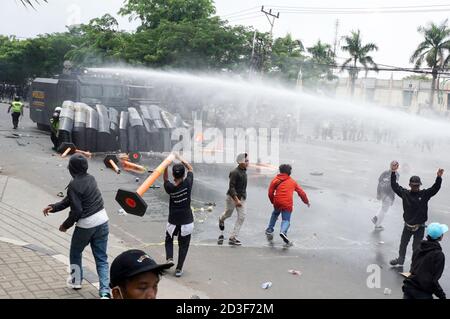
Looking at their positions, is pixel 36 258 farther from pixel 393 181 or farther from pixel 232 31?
pixel 232 31

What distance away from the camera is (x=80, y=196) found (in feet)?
17.0

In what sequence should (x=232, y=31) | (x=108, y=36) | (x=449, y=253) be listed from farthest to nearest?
(x=108, y=36) < (x=232, y=31) < (x=449, y=253)

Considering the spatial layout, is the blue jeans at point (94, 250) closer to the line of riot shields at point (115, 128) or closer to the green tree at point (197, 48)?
the line of riot shields at point (115, 128)

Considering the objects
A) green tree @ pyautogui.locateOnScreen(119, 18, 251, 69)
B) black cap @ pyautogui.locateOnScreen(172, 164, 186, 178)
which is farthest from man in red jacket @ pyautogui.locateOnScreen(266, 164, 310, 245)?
green tree @ pyautogui.locateOnScreen(119, 18, 251, 69)

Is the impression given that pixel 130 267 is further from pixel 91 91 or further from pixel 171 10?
pixel 171 10

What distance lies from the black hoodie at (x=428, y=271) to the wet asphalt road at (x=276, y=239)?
1709mm

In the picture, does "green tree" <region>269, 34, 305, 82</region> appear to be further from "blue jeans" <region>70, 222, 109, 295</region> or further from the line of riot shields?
"blue jeans" <region>70, 222, 109, 295</region>

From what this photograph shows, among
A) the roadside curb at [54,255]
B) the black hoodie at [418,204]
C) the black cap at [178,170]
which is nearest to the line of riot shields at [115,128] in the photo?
the roadside curb at [54,255]

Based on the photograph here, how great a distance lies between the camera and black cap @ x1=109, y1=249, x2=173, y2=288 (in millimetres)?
2480

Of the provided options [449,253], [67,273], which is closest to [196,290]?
[67,273]

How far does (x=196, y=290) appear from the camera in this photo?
6.03 meters

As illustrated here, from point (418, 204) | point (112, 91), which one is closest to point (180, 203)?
point (418, 204)
